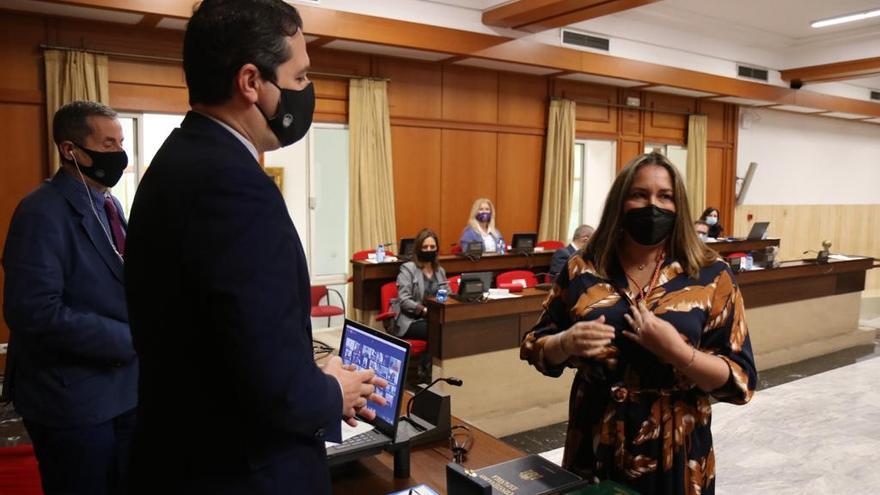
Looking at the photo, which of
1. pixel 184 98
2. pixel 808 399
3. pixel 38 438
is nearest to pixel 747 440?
pixel 808 399

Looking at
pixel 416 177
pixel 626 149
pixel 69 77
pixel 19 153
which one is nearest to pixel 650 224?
pixel 69 77

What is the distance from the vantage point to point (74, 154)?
1.90 meters

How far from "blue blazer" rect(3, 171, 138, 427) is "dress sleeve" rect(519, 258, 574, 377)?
1.12 m

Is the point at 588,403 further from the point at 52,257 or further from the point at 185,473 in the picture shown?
the point at 52,257

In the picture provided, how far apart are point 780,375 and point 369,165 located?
472cm

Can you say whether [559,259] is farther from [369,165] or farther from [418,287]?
[369,165]

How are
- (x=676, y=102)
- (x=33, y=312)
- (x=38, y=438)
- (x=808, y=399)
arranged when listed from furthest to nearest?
(x=676, y=102), (x=808, y=399), (x=38, y=438), (x=33, y=312)

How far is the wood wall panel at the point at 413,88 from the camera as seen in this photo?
7766 millimetres

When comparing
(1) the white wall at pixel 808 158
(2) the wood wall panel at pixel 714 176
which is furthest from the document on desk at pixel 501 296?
(1) the white wall at pixel 808 158

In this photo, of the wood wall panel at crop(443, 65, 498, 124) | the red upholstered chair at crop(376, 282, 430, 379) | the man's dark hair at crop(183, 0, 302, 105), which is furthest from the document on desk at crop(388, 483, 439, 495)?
the wood wall panel at crop(443, 65, 498, 124)

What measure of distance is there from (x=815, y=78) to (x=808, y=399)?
A: 24.7 feet

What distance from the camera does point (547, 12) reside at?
685 cm

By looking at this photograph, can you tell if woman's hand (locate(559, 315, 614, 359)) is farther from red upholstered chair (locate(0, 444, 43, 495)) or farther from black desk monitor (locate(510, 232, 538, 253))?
black desk monitor (locate(510, 232, 538, 253))

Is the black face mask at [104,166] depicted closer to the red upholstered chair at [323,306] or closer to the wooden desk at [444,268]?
the wooden desk at [444,268]
